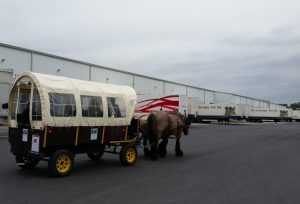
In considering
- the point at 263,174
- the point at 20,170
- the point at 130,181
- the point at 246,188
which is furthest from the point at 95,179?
the point at 263,174

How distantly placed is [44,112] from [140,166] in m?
3.61

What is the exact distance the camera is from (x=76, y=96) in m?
9.63

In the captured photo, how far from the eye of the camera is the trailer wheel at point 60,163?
8922mm

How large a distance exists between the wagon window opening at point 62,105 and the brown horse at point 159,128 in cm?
382

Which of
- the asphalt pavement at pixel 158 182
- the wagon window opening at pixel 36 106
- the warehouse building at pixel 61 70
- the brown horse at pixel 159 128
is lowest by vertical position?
the asphalt pavement at pixel 158 182

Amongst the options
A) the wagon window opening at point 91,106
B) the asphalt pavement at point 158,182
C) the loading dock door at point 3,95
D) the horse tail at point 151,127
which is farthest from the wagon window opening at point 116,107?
the loading dock door at point 3,95

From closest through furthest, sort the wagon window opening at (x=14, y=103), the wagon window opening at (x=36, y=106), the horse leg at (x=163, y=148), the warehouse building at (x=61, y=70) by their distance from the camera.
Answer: the wagon window opening at (x=36, y=106) < the wagon window opening at (x=14, y=103) < the horse leg at (x=163, y=148) < the warehouse building at (x=61, y=70)

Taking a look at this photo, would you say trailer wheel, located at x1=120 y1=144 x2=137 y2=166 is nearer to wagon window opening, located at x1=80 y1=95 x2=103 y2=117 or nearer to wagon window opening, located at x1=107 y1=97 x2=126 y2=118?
wagon window opening, located at x1=107 y1=97 x2=126 y2=118

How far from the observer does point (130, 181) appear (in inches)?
348

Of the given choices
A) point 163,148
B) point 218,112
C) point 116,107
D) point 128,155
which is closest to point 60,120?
point 116,107

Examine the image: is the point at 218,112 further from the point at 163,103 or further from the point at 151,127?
the point at 151,127

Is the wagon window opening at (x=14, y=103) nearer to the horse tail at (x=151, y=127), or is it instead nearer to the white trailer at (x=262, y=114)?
the horse tail at (x=151, y=127)

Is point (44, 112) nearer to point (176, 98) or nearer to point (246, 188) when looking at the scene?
point (246, 188)

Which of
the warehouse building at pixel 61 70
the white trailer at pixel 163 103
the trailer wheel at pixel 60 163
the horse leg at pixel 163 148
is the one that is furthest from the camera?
the white trailer at pixel 163 103
